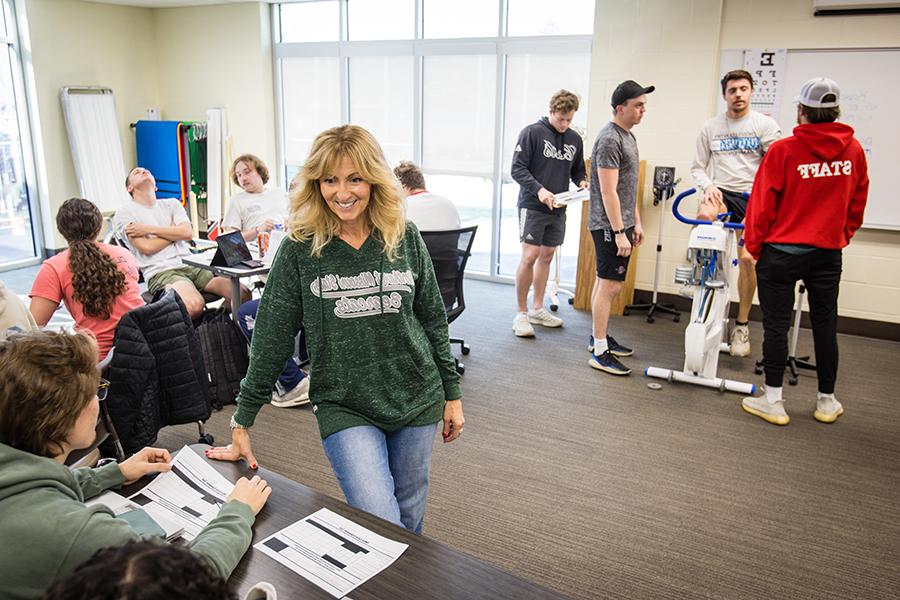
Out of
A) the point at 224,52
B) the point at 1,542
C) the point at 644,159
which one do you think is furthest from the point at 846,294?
the point at 224,52

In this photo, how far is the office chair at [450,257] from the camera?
3801 mm

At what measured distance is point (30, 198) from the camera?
718 centimetres

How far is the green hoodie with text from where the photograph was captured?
175cm

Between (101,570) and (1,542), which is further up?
(101,570)

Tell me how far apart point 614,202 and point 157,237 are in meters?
2.73

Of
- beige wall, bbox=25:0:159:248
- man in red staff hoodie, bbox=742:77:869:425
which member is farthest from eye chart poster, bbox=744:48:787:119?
beige wall, bbox=25:0:159:248

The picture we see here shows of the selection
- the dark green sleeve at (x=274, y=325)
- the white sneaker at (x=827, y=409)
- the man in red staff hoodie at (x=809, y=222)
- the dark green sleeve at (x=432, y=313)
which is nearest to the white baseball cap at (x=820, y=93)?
the man in red staff hoodie at (x=809, y=222)

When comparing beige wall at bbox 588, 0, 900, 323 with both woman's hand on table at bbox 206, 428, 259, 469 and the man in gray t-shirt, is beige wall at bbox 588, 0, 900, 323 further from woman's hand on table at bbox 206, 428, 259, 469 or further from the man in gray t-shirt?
woman's hand on table at bbox 206, 428, 259, 469

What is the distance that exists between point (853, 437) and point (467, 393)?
1.98 metres

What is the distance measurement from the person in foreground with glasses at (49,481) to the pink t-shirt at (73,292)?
6.09ft

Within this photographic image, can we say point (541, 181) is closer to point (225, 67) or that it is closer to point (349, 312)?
point (349, 312)

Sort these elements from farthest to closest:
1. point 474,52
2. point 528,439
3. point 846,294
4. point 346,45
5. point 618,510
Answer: point 346,45 → point 474,52 → point 846,294 → point 528,439 → point 618,510

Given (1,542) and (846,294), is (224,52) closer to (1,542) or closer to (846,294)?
(846,294)

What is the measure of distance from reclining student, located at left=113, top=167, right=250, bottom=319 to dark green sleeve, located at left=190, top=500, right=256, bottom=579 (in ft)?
9.55
